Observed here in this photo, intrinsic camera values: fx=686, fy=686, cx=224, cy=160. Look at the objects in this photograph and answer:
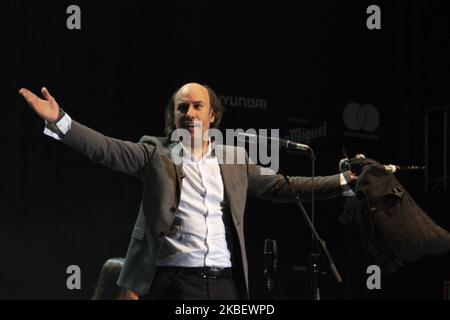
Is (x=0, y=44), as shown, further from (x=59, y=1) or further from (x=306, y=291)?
(x=306, y=291)

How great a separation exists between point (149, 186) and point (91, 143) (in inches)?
15.0

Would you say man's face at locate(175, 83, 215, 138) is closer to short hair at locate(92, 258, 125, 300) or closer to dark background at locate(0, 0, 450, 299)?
short hair at locate(92, 258, 125, 300)

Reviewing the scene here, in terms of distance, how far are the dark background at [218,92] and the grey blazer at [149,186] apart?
184 centimetres

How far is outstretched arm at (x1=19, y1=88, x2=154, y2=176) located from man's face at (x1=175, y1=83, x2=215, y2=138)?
242 mm

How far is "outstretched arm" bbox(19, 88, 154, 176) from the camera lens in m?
2.75

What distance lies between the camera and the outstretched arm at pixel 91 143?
275cm

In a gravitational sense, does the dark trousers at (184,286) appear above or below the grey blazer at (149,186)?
below

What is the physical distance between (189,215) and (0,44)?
2341 millimetres

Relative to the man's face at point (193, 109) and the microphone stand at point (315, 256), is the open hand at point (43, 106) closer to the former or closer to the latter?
the man's face at point (193, 109)

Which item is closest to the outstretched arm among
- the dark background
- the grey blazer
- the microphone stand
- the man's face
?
the grey blazer

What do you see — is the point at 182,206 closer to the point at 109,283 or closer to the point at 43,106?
the point at 109,283

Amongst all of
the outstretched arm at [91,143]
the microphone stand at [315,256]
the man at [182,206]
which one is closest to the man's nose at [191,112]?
the man at [182,206]

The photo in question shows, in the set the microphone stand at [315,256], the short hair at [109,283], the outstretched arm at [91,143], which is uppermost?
the outstretched arm at [91,143]

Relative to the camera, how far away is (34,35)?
15.6 ft
